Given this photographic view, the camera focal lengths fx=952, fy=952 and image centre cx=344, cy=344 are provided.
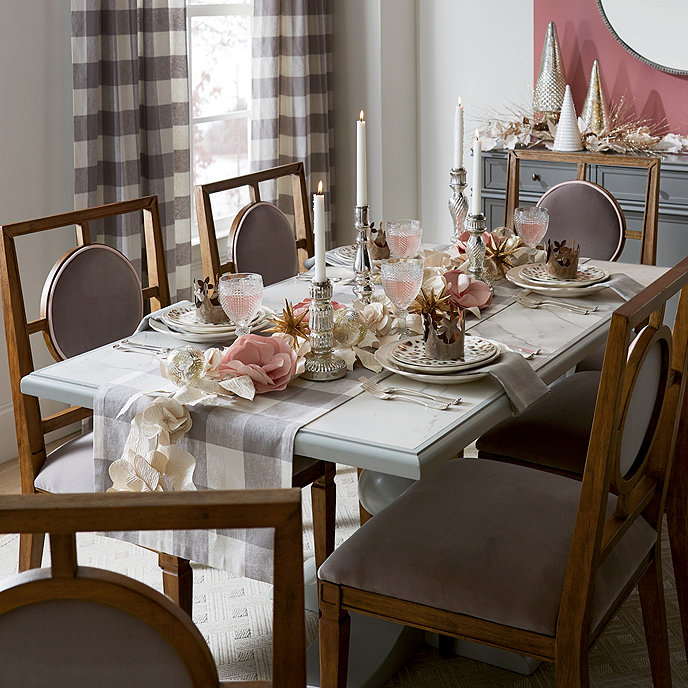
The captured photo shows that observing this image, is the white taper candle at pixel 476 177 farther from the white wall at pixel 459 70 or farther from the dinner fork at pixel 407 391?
the white wall at pixel 459 70

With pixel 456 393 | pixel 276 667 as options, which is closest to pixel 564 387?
pixel 456 393

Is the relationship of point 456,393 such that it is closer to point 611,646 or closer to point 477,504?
point 477,504

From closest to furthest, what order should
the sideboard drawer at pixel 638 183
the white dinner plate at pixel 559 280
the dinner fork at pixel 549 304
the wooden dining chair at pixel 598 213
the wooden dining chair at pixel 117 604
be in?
the wooden dining chair at pixel 117 604, the dinner fork at pixel 549 304, the white dinner plate at pixel 559 280, the wooden dining chair at pixel 598 213, the sideboard drawer at pixel 638 183

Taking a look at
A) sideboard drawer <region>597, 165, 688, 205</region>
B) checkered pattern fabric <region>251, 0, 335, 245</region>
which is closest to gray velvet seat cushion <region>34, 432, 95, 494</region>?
checkered pattern fabric <region>251, 0, 335, 245</region>

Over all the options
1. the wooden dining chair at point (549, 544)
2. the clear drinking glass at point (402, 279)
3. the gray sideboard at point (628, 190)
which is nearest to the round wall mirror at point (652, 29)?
the gray sideboard at point (628, 190)

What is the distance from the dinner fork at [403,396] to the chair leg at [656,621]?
0.51m

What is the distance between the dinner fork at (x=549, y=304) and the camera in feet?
6.66

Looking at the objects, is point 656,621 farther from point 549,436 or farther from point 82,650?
point 82,650

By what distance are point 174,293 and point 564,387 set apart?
180 cm

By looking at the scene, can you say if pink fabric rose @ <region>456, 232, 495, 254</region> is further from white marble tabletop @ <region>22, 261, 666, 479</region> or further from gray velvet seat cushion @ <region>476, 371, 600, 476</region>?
gray velvet seat cushion @ <region>476, 371, 600, 476</region>

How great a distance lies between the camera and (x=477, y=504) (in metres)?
1.61

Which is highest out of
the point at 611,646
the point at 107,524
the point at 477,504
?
the point at 107,524

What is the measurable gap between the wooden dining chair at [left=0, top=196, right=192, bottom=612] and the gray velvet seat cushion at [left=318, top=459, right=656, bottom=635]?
1.48 feet

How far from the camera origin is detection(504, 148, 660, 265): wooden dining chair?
272 centimetres
